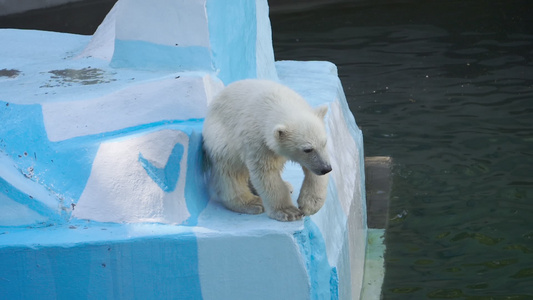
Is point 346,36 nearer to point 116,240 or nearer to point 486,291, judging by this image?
point 486,291

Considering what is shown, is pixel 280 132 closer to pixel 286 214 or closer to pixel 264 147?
pixel 264 147

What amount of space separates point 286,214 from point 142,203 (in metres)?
0.57

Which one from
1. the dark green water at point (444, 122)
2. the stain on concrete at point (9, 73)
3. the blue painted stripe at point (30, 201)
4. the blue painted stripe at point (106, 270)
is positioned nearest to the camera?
the blue painted stripe at point (106, 270)

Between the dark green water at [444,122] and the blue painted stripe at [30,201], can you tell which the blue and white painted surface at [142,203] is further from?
the dark green water at [444,122]

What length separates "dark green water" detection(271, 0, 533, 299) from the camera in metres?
4.89

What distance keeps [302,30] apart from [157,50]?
710 centimetres

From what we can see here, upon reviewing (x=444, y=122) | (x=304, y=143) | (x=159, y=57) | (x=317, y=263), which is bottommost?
(x=444, y=122)

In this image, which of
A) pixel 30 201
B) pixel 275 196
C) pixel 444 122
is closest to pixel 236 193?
pixel 275 196

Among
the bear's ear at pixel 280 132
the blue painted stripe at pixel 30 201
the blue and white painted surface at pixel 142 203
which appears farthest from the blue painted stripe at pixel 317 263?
the blue painted stripe at pixel 30 201

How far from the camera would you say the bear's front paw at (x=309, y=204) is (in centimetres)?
288

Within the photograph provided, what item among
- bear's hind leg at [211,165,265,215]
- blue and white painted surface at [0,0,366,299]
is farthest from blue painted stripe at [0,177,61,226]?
bear's hind leg at [211,165,265,215]

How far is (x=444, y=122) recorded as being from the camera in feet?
23.6

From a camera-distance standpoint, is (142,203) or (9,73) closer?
(142,203)

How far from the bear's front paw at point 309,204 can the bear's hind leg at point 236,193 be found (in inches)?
7.1
